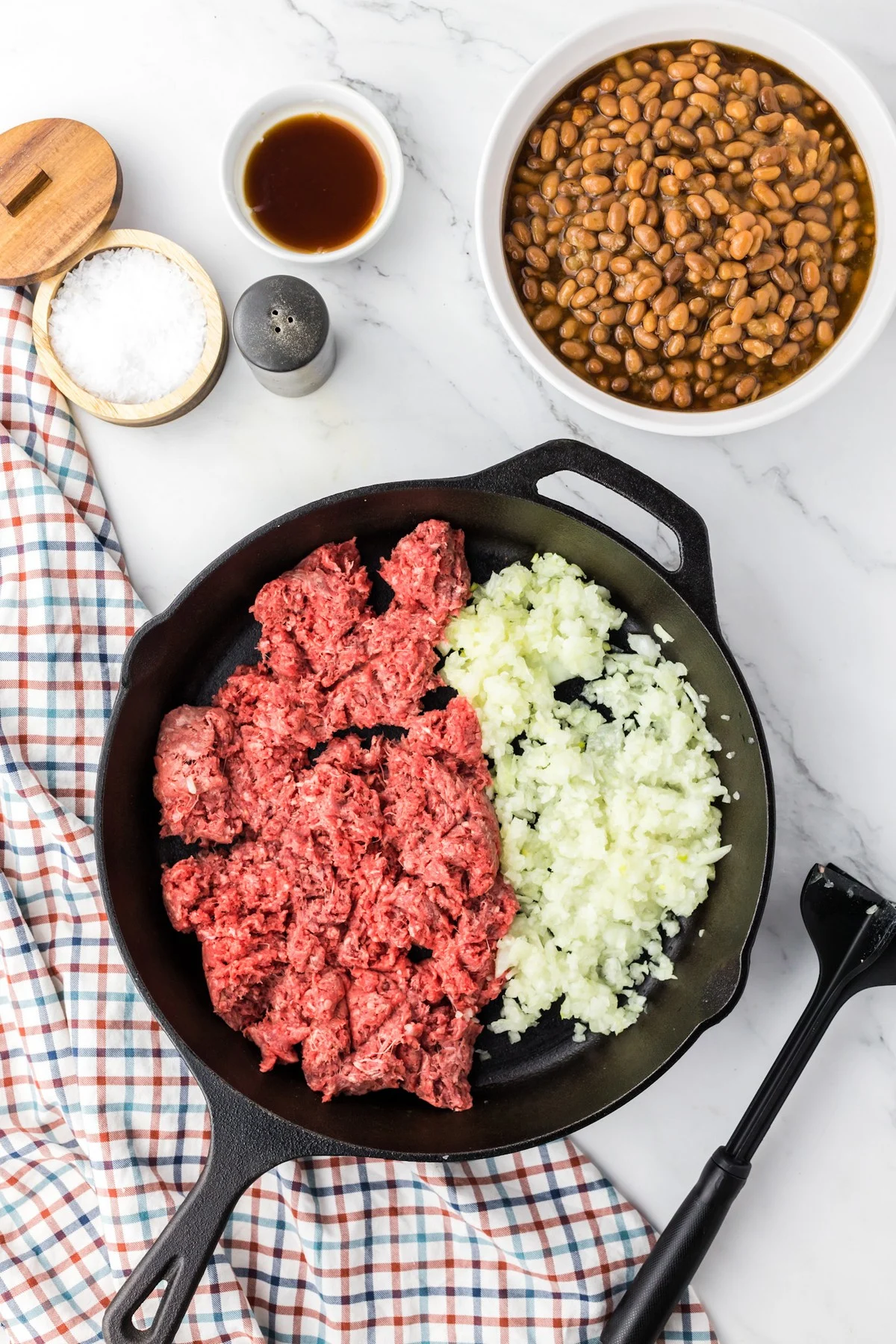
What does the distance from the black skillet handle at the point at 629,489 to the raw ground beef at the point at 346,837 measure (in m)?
0.30

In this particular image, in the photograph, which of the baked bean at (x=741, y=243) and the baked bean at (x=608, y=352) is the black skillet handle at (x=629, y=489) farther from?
the baked bean at (x=741, y=243)

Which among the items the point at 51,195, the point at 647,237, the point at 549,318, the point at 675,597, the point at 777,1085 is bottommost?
the point at 777,1085

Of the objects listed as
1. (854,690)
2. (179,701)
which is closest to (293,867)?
(179,701)

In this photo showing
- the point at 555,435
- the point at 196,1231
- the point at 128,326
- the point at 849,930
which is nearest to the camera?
the point at 196,1231

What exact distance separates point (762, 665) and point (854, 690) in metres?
0.30

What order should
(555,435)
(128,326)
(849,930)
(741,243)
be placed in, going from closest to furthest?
(741,243)
(849,930)
(128,326)
(555,435)

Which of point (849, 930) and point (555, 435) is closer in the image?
point (849, 930)

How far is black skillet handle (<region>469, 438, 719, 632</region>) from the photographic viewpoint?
283cm

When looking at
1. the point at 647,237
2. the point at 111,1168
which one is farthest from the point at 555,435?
the point at 111,1168

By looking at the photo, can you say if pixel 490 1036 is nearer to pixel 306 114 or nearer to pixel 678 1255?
pixel 678 1255

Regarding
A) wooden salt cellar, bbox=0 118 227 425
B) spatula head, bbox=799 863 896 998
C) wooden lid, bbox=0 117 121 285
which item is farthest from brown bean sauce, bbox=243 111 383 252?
spatula head, bbox=799 863 896 998

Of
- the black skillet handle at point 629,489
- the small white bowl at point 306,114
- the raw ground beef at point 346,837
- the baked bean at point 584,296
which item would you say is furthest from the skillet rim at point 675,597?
the small white bowl at point 306,114

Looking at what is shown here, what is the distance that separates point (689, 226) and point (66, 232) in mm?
1924

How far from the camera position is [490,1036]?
10.5ft
